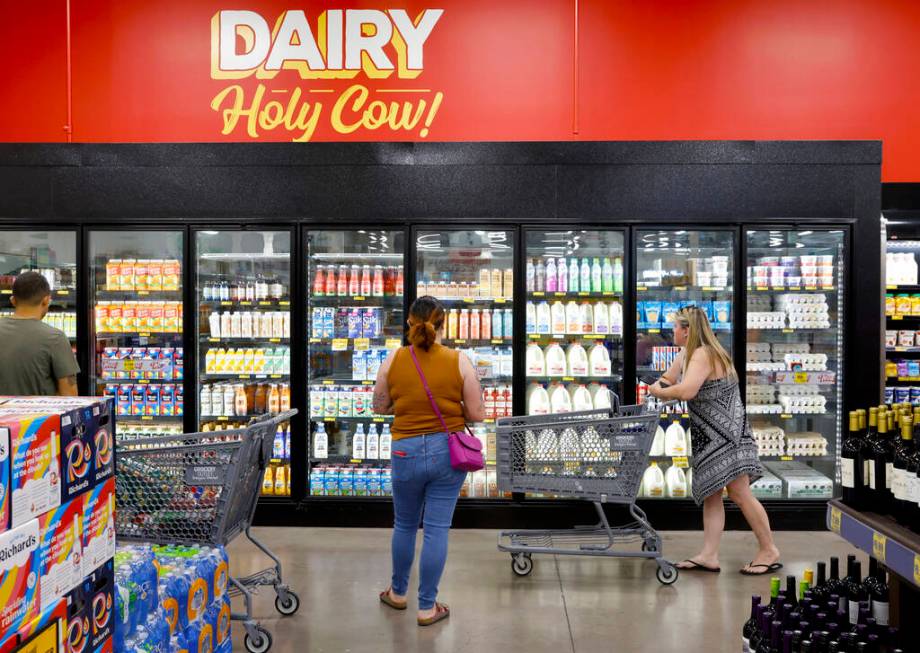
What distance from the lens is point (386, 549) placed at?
16.9 feet

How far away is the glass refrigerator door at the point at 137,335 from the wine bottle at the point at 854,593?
4639 mm

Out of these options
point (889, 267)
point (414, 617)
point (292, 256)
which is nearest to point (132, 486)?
point (414, 617)

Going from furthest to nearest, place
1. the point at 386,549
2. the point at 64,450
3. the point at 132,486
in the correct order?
the point at 386,549, the point at 132,486, the point at 64,450

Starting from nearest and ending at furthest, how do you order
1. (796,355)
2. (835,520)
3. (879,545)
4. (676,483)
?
1. (879,545)
2. (835,520)
3. (676,483)
4. (796,355)

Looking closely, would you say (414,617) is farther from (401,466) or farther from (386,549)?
(386,549)

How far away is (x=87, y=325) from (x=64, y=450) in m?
4.30

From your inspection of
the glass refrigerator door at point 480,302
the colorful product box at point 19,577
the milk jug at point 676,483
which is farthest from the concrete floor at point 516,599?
the colorful product box at point 19,577

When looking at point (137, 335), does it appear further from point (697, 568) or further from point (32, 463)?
point (32, 463)

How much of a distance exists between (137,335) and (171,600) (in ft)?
12.6

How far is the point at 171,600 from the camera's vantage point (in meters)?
2.61

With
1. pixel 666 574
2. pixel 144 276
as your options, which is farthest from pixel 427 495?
pixel 144 276

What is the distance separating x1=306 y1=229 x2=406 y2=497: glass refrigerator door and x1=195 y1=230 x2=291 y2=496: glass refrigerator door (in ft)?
0.73

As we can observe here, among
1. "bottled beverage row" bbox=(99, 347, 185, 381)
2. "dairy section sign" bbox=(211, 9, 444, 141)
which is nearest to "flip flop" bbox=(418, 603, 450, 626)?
"bottled beverage row" bbox=(99, 347, 185, 381)

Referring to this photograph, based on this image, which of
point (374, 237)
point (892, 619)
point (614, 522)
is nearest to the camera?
point (892, 619)
